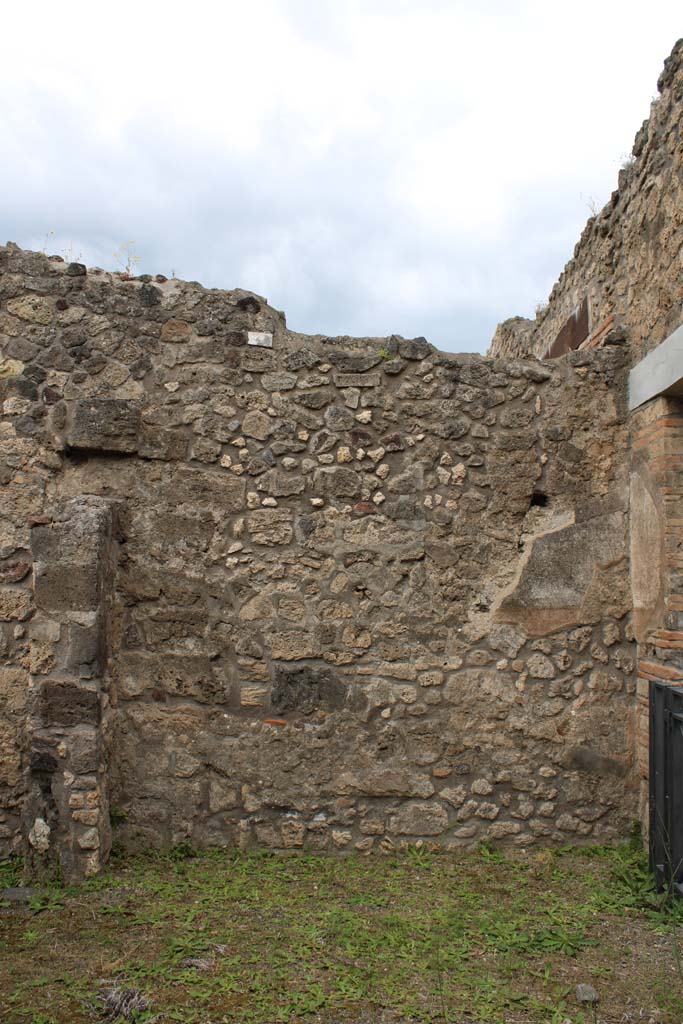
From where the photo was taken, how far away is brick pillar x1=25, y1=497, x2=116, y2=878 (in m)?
A: 3.77

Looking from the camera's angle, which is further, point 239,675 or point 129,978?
point 239,675

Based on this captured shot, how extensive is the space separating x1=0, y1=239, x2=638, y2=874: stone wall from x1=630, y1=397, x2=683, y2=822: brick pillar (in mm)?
115

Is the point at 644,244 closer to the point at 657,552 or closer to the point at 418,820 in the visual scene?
the point at 657,552

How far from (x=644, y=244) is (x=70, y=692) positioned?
3.89 m

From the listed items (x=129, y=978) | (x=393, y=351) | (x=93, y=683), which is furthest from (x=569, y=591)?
(x=129, y=978)

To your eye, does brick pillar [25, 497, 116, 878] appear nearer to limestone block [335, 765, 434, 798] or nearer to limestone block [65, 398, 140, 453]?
limestone block [65, 398, 140, 453]

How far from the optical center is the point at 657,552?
13.7 ft

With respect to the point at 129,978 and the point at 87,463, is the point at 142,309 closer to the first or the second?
the point at 87,463

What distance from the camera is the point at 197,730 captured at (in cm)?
419

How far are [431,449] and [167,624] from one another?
5.72ft

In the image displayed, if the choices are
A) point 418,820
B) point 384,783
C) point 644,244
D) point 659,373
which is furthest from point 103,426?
point 644,244

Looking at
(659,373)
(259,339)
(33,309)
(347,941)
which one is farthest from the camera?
(259,339)

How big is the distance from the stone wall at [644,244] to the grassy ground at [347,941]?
2.90 metres

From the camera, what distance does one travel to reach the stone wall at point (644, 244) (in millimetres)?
4070
